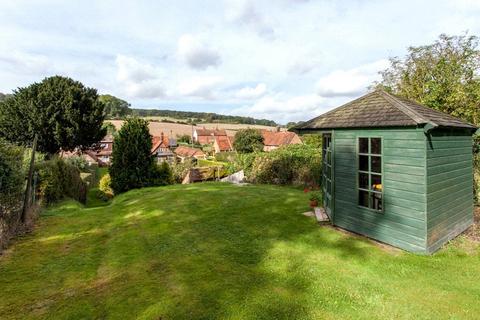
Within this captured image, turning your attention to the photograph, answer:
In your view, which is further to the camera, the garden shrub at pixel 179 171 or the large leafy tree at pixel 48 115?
the garden shrub at pixel 179 171

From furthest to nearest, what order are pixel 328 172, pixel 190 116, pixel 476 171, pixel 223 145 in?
pixel 190 116, pixel 223 145, pixel 476 171, pixel 328 172

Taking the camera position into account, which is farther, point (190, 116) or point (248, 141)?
point (190, 116)

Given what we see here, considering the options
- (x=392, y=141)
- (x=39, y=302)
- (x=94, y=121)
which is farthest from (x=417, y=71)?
(x=94, y=121)

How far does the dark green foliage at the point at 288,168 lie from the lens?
16312mm

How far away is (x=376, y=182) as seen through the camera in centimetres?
674

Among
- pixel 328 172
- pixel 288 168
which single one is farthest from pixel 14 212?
pixel 288 168

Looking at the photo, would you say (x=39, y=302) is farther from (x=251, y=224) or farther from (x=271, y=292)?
(x=251, y=224)

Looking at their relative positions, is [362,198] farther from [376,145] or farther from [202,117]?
[202,117]

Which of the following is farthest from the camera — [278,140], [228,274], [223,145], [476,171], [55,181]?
[223,145]

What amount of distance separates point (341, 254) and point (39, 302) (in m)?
5.73

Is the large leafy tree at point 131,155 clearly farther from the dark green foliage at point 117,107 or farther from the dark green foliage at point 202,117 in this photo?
the dark green foliage at point 202,117

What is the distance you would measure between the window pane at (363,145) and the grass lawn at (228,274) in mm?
2244

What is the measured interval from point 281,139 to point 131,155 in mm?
42542

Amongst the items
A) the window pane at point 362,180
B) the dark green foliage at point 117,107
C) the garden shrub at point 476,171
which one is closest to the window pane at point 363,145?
the window pane at point 362,180
